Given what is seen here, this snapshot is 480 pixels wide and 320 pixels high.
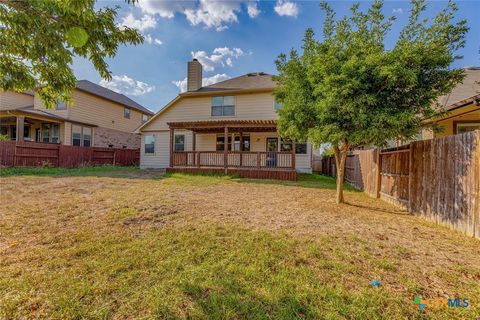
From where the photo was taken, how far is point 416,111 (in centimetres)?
552

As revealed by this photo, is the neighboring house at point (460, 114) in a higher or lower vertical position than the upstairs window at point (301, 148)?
higher

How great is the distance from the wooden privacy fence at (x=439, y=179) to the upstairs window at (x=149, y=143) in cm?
1502

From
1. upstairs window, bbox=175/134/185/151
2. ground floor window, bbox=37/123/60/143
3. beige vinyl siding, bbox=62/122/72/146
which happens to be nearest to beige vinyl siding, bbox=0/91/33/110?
ground floor window, bbox=37/123/60/143

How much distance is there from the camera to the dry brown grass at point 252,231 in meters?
2.47

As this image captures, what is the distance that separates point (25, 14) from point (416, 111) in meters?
7.26

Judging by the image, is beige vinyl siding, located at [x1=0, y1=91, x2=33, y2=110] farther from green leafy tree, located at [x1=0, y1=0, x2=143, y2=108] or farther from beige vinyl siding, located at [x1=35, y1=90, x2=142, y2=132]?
green leafy tree, located at [x1=0, y1=0, x2=143, y2=108]

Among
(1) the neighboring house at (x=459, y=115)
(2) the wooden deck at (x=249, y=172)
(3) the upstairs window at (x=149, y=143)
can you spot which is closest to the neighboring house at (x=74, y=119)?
(3) the upstairs window at (x=149, y=143)

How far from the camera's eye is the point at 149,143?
17.8 m

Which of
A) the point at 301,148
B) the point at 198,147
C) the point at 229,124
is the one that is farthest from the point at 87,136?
the point at 301,148

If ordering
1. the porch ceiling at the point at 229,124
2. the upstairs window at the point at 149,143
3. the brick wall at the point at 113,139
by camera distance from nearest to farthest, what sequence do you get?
the porch ceiling at the point at 229,124
the upstairs window at the point at 149,143
the brick wall at the point at 113,139

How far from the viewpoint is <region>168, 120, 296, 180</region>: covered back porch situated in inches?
511

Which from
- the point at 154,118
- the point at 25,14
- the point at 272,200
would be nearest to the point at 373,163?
the point at 272,200

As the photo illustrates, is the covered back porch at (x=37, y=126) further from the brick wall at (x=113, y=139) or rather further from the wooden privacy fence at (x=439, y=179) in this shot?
the wooden privacy fence at (x=439, y=179)

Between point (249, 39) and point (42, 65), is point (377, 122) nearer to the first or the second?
point (42, 65)
